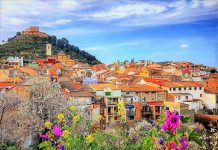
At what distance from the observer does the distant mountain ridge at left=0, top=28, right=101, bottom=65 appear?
197 feet

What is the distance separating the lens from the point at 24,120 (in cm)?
1191

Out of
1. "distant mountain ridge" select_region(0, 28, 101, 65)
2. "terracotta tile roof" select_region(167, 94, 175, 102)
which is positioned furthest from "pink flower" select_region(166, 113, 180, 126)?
"distant mountain ridge" select_region(0, 28, 101, 65)

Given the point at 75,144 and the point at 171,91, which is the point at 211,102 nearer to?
the point at 171,91

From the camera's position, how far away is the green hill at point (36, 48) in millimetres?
59938

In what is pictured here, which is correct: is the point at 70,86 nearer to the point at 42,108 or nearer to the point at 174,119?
A: the point at 42,108

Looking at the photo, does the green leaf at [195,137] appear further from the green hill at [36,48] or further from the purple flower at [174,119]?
the green hill at [36,48]

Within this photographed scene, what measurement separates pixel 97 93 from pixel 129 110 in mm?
2653

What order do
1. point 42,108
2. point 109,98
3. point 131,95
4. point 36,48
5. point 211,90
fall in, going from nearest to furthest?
point 42,108 < point 109,98 < point 131,95 < point 211,90 < point 36,48

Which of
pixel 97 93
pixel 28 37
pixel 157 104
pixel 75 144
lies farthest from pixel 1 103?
pixel 28 37

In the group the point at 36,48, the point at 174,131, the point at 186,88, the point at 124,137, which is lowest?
the point at 186,88

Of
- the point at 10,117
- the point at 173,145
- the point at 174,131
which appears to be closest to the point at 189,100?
the point at 10,117

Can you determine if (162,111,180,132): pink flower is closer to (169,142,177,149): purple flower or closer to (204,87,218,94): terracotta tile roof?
(169,142,177,149): purple flower

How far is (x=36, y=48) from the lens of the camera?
66000 millimetres

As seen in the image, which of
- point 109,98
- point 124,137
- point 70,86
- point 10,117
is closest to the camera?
point 124,137
